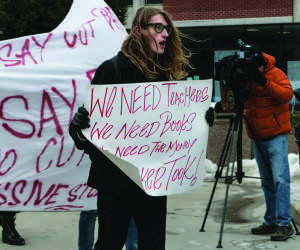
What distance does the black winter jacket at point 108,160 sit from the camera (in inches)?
99.7

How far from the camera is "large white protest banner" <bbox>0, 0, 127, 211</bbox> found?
3.24m

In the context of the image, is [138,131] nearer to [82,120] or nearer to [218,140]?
[82,120]

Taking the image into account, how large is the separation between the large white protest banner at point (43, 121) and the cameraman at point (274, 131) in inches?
74.9

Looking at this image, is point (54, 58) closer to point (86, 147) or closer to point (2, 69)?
point (2, 69)

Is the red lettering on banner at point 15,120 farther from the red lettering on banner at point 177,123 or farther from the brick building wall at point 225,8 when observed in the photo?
the brick building wall at point 225,8

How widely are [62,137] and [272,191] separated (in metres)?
2.51

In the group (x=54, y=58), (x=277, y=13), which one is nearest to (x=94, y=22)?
(x=54, y=58)

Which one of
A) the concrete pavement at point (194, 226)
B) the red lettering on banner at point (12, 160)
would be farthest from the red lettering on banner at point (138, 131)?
the concrete pavement at point (194, 226)

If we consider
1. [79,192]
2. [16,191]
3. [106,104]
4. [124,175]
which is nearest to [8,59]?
[16,191]

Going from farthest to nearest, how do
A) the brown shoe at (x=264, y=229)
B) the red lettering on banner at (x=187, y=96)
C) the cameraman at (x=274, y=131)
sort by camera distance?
the brown shoe at (x=264, y=229) < the cameraman at (x=274, y=131) < the red lettering on banner at (x=187, y=96)

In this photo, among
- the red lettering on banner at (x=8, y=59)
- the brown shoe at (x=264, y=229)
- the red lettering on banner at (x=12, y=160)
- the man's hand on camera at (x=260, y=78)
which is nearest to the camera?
the red lettering on banner at (x=12, y=160)

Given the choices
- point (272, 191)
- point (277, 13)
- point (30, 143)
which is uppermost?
point (277, 13)

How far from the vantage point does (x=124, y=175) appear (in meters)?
2.54

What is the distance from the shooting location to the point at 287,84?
15.8ft
